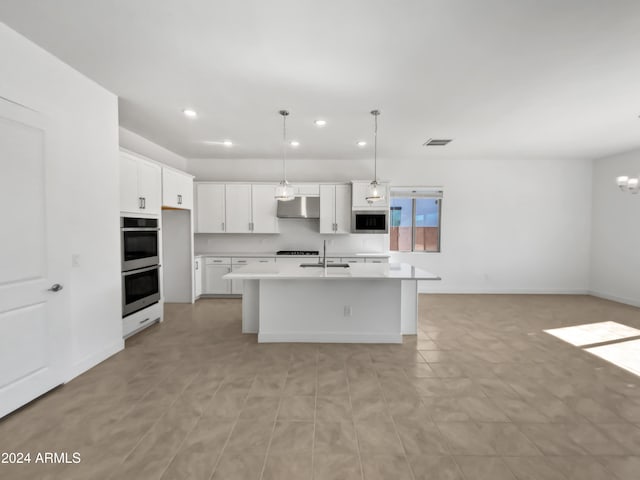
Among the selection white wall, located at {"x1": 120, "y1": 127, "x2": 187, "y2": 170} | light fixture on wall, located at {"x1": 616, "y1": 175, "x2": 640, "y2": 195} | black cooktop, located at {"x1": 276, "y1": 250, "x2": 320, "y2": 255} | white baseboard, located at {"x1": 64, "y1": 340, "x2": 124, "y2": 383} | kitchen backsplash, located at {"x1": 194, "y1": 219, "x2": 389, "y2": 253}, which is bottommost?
white baseboard, located at {"x1": 64, "y1": 340, "x2": 124, "y2": 383}

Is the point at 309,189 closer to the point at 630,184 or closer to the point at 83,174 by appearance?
the point at 83,174

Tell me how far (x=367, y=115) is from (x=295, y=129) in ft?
3.64

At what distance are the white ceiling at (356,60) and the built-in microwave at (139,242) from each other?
137cm

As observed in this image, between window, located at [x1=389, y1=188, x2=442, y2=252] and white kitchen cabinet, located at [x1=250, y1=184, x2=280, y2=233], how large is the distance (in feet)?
8.20

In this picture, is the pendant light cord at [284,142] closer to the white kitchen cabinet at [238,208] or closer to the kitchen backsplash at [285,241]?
the white kitchen cabinet at [238,208]

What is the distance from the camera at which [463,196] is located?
634 cm

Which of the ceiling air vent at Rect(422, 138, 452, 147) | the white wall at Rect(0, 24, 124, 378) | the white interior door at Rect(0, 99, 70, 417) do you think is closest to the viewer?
the white interior door at Rect(0, 99, 70, 417)

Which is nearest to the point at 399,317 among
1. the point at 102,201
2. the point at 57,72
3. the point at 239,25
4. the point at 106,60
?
the point at 239,25

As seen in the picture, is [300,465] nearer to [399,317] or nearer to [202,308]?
[399,317]

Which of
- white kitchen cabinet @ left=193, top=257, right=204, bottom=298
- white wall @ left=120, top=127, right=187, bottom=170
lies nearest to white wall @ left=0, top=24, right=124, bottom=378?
white wall @ left=120, top=127, right=187, bottom=170

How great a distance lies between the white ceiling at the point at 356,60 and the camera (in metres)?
1.97

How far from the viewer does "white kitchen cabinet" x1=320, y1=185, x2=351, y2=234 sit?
597 cm

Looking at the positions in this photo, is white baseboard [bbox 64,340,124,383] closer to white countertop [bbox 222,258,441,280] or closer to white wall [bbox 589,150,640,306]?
white countertop [bbox 222,258,441,280]

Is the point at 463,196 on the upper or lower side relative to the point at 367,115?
lower
